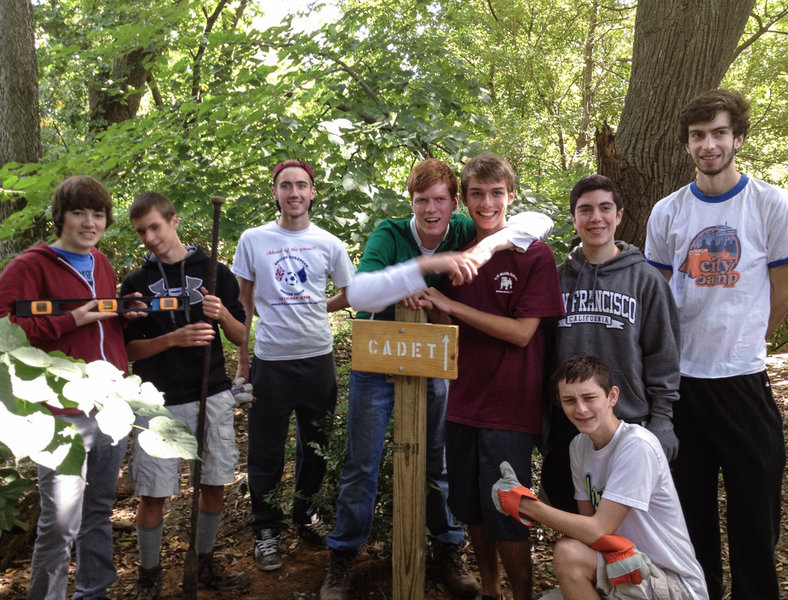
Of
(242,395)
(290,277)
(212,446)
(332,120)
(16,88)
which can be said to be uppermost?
(16,88)

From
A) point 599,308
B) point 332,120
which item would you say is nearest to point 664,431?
point 599,308

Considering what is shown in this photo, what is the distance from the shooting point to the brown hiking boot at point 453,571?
3029 mm

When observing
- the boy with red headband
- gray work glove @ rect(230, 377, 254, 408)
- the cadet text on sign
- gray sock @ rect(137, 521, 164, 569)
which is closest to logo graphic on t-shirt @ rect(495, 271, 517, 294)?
the cadet text on sign

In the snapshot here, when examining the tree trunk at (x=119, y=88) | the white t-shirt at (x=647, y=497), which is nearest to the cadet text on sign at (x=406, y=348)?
the white t-shirt at (x=647, y=497)

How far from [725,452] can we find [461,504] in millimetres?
1074

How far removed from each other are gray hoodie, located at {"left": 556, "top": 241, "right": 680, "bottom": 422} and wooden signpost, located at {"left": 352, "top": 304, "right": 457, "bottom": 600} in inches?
23.2

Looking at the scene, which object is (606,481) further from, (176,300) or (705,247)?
(176,300)

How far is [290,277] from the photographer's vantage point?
Answer: 3.42 metres

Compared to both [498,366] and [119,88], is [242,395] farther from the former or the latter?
[119,88]

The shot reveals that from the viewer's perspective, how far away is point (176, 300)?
2766mm

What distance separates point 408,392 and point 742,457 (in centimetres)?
135

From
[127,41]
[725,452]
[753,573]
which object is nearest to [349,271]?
[725,452]

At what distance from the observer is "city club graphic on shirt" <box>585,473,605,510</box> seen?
7.71 ft

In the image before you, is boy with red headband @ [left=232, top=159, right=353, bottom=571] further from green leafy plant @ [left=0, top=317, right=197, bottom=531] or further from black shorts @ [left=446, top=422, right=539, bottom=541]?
green leafy plant @ [left=0, top=317, right=197, bottom=531]
